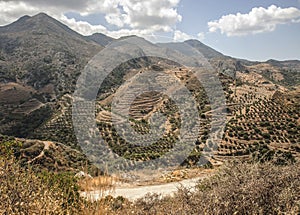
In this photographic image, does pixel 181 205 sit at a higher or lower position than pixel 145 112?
higher

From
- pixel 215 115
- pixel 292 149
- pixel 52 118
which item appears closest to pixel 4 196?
pixel 292 149

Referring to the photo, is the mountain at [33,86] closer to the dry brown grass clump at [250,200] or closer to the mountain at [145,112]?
the mountain at [145,112]

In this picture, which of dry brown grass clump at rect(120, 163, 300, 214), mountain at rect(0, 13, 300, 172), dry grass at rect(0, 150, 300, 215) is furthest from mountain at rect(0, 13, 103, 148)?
dry brown grass clump at rect(120, 163, 300, 214)

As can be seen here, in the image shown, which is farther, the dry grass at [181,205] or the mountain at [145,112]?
the mountain at [145,112]

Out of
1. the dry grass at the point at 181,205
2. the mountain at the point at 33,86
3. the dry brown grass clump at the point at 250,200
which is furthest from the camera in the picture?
the mountain at the point at 33,86

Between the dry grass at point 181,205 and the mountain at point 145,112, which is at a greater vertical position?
the dry grass at point 181,205

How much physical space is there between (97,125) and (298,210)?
116ft

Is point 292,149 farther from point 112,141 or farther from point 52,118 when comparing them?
point 52,118

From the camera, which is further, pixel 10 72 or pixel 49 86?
pixel 10 72

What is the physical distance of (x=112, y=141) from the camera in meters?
33.7

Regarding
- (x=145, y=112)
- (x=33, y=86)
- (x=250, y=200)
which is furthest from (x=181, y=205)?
(x=33, y=86)

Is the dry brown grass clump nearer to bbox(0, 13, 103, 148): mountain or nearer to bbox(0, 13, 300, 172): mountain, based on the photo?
bbox(0, 13, 300, 172): mountain

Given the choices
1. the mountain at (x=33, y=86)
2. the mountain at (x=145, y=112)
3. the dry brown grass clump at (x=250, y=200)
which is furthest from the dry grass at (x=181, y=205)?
the mountain at (x=33, y=86)

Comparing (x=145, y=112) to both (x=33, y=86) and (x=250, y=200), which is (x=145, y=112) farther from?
(x=250, y=200)
